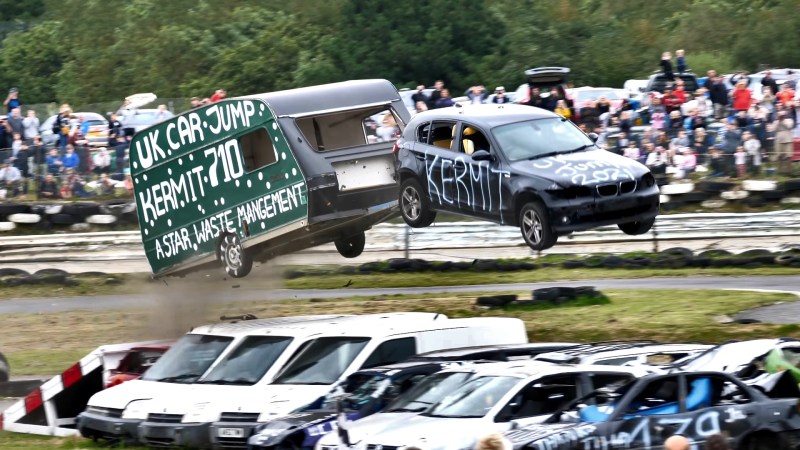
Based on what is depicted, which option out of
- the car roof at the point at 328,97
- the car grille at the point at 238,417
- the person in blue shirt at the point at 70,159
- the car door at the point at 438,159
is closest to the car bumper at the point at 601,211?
the car door at the point at 438,159

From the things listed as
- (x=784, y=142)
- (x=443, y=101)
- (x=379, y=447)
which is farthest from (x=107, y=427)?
(x=784, y=142)

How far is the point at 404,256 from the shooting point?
29516 millimetres

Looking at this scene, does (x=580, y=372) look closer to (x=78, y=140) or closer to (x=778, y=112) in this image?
(x=778, y=112)

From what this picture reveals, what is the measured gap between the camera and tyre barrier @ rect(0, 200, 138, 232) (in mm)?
32094

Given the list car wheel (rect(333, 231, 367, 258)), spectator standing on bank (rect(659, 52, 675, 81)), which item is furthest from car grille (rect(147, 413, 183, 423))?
spectator standing on bank (rect(659, 52, 675, 81))

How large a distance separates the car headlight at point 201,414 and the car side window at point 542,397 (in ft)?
12.4

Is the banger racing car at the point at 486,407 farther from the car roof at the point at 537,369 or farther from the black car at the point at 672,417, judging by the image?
the black car at the point at 672,417

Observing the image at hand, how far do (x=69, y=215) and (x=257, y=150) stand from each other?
1564cm

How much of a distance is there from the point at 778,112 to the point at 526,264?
5939 mm

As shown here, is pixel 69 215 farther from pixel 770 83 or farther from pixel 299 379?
pixel 299 379

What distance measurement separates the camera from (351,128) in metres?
18.3

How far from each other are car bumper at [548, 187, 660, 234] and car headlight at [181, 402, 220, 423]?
4353 millimetres

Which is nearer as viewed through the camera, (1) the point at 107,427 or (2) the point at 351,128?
(1) the point at 107,427

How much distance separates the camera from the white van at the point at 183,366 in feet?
49.0
